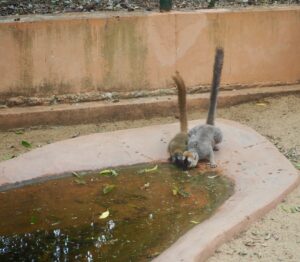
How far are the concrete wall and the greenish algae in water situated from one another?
159 centimetres

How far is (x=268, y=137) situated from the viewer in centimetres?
593

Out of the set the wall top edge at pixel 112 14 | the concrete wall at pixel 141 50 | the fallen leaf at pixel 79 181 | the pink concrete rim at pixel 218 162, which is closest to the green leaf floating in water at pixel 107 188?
the fallen leaf at pixel 79 181

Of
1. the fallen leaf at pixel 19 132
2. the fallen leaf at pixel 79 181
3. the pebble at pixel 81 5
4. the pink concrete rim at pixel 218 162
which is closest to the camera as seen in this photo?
the pink concrete rim at pixel 218 162

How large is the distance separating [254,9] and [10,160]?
10.9 feet

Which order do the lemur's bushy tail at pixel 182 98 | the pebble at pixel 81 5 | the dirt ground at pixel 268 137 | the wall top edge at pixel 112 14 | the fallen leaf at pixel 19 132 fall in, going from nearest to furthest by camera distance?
the dirt ground at pixel 268 137 < the lemur's bushy tail at pixel 182 98 < the fallen leaf at pixel 19 132 < the wall top edge at pixel 112 14 < the pebble at pixel 81 5

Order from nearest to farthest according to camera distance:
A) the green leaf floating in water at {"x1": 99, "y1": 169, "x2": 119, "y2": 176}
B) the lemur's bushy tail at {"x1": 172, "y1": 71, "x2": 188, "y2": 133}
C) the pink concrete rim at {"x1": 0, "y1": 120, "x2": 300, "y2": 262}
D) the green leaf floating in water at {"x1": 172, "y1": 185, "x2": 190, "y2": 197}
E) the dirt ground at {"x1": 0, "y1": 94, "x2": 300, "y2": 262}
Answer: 1. the dirt ground at {"x1": 0, "y1": 94, "x2": 300, "y2": 262}
2. the pink concrete rim at {"x1": 0, "y1": 120, "x2": 300, "y2": 262}
3. the green leaf floating in water at {"x1": 172, "y1": 185, "x2": 190, "y2": 197}
4. the green leaf floating in water at {"x1": 99, "y1": 169, "x2": 119, "y2": 176}
5. the lemur's bushy tail at {"x1": 172, "y1": 71, "x2": 188, "y2": 133}

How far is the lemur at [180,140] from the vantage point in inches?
205

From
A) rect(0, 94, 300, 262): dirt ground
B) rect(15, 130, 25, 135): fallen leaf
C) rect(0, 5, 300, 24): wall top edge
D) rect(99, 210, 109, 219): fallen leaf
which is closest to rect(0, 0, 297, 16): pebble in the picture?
rect(0, 5, 300, 24): wall top edge

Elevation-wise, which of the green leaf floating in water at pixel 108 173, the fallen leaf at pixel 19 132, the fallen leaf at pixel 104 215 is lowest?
the fallen leaf at pixel 19 132

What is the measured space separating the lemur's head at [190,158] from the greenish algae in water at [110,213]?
0.25 feet

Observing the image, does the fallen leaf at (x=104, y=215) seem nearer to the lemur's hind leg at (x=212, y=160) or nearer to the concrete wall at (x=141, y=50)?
the lemur's hind leg at (x=212, y=160)

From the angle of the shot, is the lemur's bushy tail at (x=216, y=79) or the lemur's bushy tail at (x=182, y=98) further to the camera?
the lemur's bushy tail at (x=216, y=79)

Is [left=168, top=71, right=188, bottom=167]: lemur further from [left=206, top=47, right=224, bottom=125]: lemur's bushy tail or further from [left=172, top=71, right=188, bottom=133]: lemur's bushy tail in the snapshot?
[left=206, top=47, right=224, bottom=125]: lemur's bushy tail

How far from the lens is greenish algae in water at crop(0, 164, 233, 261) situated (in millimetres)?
3898
